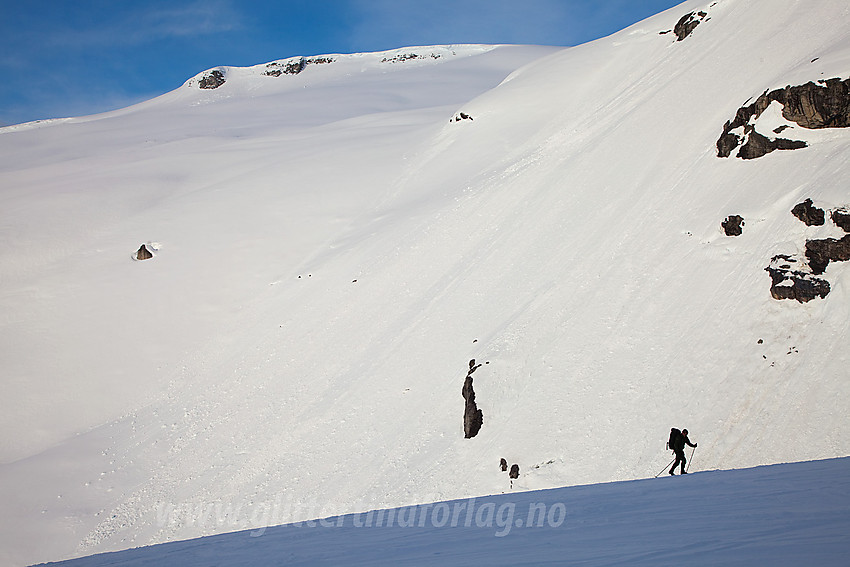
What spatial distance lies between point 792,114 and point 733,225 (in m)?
6.56

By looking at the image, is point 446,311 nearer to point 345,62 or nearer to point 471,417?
point 471,417

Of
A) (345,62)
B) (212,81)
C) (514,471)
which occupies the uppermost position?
(345,62)

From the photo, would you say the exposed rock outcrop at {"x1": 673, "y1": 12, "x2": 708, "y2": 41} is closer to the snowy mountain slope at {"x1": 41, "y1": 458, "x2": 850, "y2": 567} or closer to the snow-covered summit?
the snowy mountain slope at {"x1": 41, "y1": 458, "x2": 850, "y2": 567}

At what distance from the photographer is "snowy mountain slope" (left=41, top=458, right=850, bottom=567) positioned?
15.0 ft

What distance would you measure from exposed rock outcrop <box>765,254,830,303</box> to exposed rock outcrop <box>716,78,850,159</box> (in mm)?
6729

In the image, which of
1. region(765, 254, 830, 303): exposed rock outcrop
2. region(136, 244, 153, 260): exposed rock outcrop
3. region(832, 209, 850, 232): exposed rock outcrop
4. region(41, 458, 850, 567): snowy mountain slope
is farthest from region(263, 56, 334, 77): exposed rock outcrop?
region(41, 458, 850, 567): snowy mountain slope

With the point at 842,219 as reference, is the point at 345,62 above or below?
above

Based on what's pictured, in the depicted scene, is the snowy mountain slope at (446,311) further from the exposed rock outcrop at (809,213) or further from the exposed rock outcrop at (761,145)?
the exposed rock outcrop at (761,145)

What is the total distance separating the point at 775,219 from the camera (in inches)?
768

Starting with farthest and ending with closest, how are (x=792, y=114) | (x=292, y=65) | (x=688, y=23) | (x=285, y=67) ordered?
(x=292, y=65) → (x=285, y=67) → (x=688, y=23) → (x=792, y=114)

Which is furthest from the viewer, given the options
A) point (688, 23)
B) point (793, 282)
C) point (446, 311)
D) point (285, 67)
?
point (285, 67)

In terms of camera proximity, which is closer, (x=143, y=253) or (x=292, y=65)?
(x=143, y=253)

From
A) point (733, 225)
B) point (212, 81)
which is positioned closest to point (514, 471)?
point (733, 225)

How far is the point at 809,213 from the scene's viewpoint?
60.3ft
